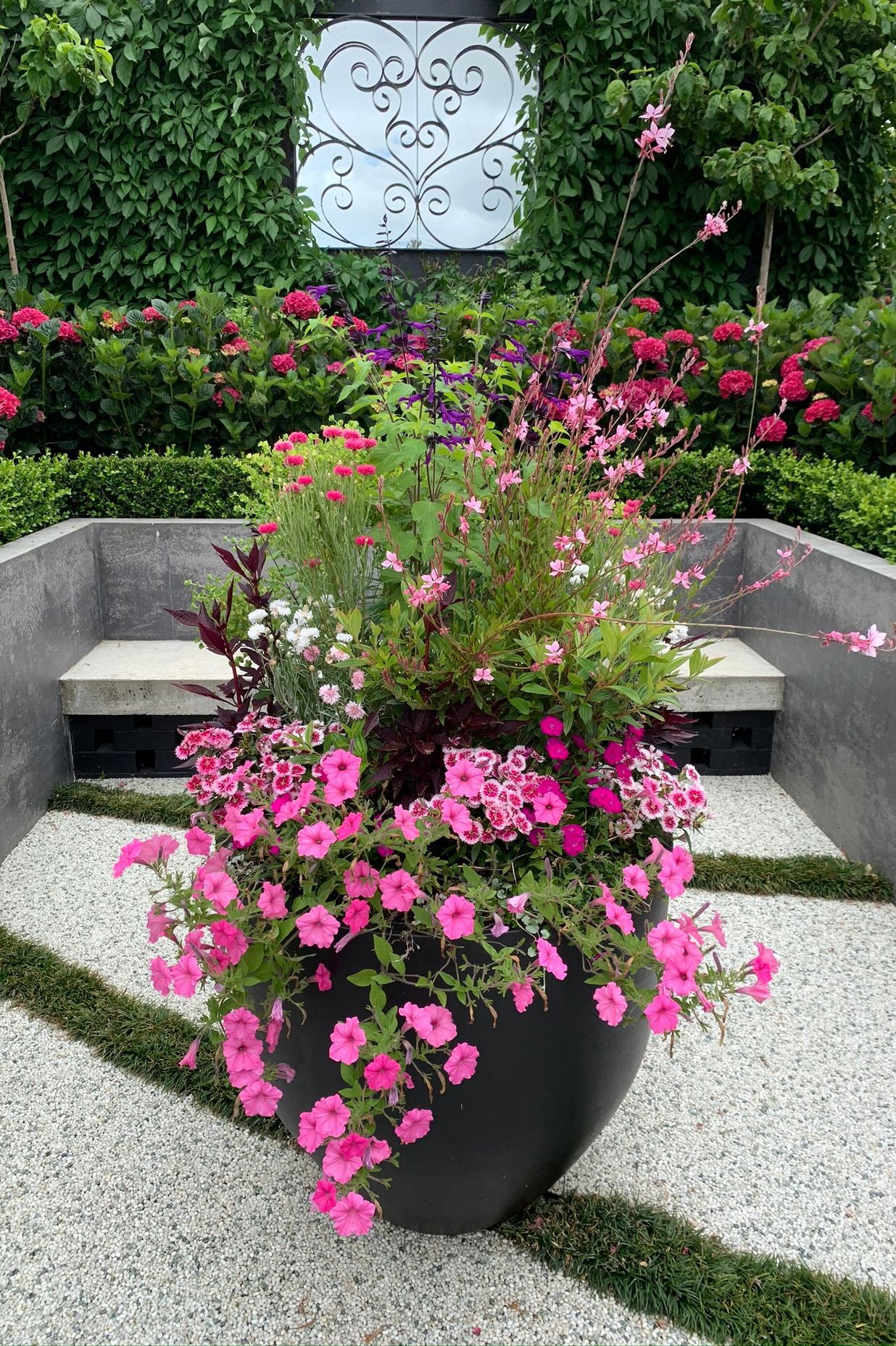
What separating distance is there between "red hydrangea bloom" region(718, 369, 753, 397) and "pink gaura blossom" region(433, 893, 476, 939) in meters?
3.57

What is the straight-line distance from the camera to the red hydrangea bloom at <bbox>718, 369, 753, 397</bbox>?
4203 mm

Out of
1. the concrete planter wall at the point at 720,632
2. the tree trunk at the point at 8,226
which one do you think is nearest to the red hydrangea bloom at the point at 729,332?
the concrete planter wall at the point at 720,632

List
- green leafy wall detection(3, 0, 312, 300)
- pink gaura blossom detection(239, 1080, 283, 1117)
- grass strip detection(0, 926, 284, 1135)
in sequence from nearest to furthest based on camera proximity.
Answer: pink gaura blossom detection(239, 1080, 283, 1117) < grass strip detection(0, 926, 284, 1135) < green leafy wall detection(3, 0, 312, 300)

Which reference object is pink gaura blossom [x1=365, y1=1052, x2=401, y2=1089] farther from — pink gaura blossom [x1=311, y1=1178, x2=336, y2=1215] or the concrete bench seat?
the concrete bench seat

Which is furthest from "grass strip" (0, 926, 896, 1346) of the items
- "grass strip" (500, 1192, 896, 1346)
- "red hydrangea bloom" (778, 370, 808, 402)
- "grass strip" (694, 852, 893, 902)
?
"red hydrangea bloom" (778, 370, 808, 402)

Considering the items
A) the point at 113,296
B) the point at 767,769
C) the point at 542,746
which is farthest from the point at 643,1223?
the point at 113,296

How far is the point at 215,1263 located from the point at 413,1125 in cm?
56

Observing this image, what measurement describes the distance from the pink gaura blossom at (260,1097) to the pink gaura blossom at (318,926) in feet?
0.71

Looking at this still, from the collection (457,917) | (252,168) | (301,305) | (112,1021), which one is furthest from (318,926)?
(252,168)

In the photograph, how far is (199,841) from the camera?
1.45m

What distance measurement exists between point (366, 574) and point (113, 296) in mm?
5463

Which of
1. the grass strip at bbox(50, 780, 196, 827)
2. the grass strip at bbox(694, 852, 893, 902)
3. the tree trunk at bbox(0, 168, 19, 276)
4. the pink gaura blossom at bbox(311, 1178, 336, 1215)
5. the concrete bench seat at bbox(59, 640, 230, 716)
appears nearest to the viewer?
the pink gaura blossom at bbox(311, 1178, 336, 1215)

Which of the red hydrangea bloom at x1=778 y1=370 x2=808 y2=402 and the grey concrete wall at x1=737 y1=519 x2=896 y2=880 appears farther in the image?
the red hydrangea bloom at x1=778 y1=370 x2=808 y2=402

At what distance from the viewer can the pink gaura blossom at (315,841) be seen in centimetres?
124
